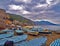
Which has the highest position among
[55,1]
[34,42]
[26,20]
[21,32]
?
[55,1]

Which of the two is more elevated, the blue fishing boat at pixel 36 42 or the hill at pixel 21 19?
the hill at pixel 21 19

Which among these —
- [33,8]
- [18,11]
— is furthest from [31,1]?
[18,11]

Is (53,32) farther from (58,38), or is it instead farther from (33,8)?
(33,8)

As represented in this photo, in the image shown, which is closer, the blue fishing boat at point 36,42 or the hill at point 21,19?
the blue fishing boat at point 36,42

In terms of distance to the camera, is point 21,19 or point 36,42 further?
point 21,19

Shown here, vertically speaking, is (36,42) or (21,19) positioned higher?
(21,19)

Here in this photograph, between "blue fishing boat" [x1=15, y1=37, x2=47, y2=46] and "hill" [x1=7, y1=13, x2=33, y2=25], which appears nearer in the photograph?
"blue fishing boat" [x1=15, y1=37, x2=47, y2=46]

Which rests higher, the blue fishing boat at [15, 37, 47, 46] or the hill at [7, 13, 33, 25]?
the hill at [7, 13, 33, 25]

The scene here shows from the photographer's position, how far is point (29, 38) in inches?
137

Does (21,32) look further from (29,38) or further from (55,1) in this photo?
(55,1)

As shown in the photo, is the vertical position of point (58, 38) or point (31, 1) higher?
point (31, 1)

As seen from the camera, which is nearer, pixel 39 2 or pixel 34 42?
pixel 34 42

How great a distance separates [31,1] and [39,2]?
201 millimetres

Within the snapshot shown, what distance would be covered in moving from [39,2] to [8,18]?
2.83ft
